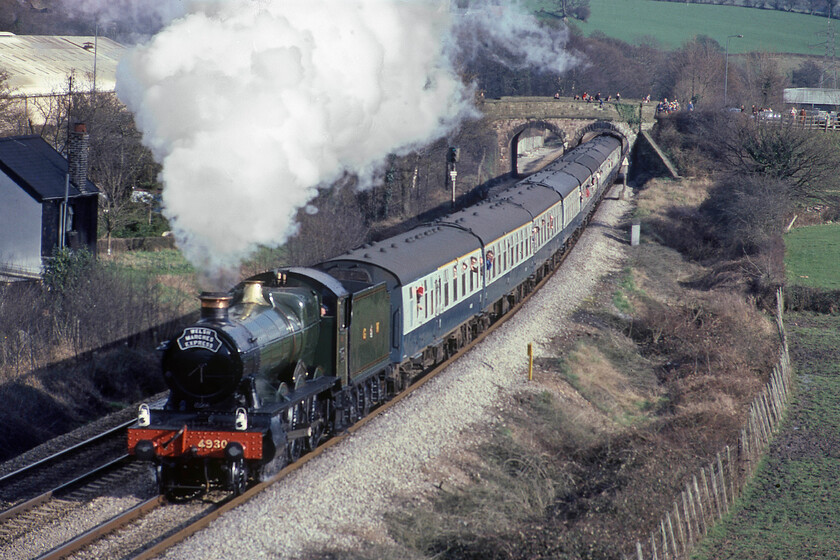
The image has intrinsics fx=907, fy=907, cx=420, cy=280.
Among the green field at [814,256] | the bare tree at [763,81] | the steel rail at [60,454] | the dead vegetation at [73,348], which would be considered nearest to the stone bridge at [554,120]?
the bare tree at [763,81]

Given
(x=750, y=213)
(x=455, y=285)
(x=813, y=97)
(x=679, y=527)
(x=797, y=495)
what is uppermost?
(x=813, y=97)

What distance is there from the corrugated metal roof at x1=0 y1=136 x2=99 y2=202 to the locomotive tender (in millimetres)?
16250

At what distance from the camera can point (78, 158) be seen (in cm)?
3331

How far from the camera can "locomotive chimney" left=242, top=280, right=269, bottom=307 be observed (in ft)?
47.7

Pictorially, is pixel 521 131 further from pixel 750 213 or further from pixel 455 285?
pixel 455 285

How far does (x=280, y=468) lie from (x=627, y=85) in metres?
117

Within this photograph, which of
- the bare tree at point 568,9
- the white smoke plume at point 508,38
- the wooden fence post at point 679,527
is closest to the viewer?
the wooden fence post at point 679,527

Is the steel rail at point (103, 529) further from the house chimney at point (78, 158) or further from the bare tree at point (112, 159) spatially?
the bare tree at point (112, 159)

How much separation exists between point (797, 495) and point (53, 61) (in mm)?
60013

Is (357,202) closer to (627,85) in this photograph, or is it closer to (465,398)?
(465,398)

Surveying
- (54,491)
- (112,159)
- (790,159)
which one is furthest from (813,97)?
(54,491)

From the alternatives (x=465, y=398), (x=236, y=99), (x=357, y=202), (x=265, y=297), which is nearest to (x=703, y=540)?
(x=465, y=398)

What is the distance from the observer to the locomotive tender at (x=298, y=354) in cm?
1359

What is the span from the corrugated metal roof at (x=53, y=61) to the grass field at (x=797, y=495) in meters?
46.6
